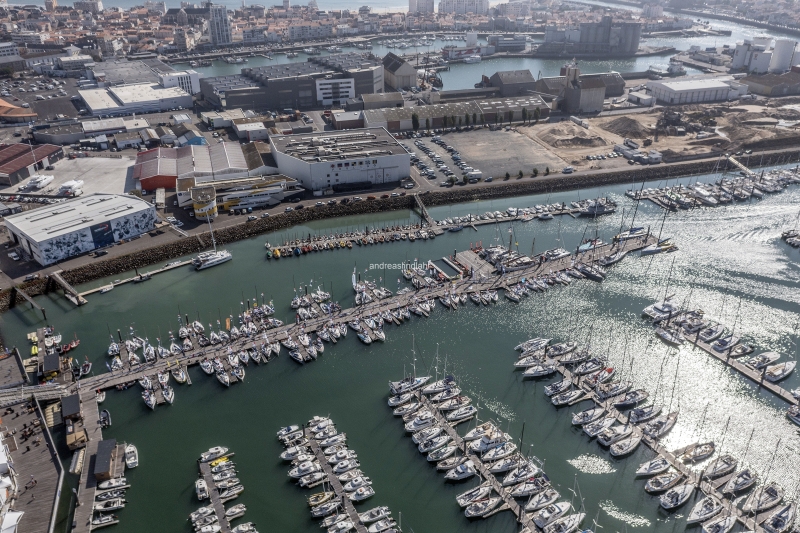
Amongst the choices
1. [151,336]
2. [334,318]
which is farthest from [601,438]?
[151,336]

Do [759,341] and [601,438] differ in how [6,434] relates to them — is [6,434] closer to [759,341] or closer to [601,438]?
[601,438]

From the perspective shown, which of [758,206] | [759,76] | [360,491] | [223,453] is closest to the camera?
[360,491]

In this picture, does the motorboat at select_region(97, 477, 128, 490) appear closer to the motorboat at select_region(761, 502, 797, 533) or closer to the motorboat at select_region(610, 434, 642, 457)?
the motorboat at select_region(610, 434, 642, 457)

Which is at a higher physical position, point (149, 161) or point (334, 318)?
point (149, 161)

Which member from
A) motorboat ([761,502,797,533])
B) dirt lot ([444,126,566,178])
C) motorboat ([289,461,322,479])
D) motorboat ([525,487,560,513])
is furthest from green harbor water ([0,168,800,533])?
dirt lot ([444,126,566,178])

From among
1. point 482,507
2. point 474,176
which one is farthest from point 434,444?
point 474,176

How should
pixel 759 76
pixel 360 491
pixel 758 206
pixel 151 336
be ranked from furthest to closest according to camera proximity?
pixel 759 76 → pixel 758 206 → pixel 151 336 → pixel 360 491

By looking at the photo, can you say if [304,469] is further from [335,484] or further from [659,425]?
[659,425]
